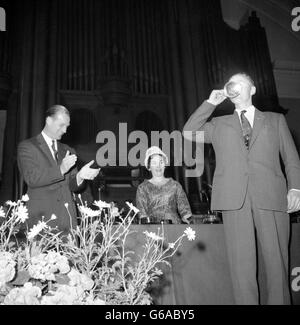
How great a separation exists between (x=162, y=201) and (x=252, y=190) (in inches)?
43.7

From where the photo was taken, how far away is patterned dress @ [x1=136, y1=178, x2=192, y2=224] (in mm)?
2445

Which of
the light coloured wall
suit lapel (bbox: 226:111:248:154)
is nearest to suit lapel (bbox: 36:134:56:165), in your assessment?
suit lapel (bbox: 226:111:248:154)

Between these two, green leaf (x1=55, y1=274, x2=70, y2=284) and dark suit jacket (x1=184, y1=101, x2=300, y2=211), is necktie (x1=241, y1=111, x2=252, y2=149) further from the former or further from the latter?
green leaf (x1=55, y1=274, x2=70, y2=284)

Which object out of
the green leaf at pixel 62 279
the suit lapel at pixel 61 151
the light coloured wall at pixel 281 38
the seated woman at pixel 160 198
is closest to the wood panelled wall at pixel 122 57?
the light coloured wall at pixel 281 38

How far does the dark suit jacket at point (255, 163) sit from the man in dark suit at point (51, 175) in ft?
1.93

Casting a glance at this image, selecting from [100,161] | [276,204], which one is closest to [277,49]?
[100,161]

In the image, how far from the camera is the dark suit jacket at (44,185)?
5.38ft

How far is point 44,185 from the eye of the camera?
1.68m

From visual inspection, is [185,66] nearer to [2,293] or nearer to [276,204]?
[276,204]

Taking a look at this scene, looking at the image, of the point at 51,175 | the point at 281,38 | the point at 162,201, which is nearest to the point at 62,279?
the point at 51,175

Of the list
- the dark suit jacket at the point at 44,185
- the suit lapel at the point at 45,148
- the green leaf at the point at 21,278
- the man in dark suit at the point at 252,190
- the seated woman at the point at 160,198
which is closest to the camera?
the green leaf at the point at 21,278

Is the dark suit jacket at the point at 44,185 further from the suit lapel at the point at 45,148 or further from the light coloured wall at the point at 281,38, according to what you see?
the light coloured wall at the point at 281,38
